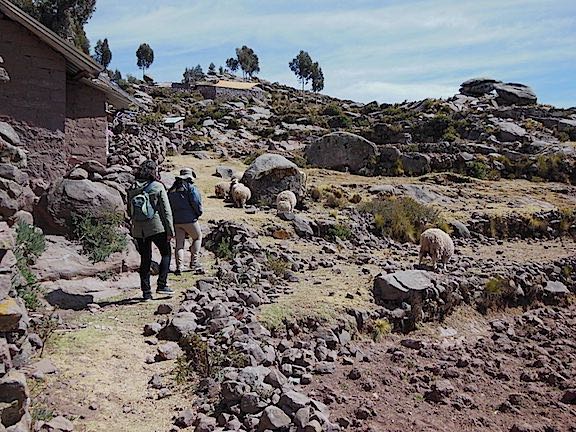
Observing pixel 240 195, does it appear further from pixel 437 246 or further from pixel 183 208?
pixel 183 208

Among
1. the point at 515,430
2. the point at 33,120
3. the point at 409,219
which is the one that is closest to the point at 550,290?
the point at 409,219

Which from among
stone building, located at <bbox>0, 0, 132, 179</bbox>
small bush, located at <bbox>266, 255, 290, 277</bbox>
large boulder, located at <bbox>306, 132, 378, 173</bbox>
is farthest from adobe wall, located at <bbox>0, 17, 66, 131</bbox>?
large boulder, located at <bbox>306, 132, 378, 173</bbox>

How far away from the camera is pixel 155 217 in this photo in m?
8.49

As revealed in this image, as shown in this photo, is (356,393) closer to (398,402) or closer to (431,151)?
(398,402)

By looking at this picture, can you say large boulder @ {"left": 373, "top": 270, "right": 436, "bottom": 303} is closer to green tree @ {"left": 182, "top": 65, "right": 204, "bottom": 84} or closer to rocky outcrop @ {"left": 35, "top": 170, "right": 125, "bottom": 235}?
rocky outcrop @ {"left": 35, "top": 170, "right": 125, "bottom": 235}

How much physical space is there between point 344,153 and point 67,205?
18.8 m

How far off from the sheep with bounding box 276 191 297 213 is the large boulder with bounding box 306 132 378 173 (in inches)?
407

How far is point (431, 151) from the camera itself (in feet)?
98.3

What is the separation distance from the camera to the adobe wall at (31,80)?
36.9 ft

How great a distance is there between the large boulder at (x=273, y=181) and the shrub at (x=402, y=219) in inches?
90.1

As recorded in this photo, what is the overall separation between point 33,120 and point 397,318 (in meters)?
8.17

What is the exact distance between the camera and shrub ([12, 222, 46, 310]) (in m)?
6.82

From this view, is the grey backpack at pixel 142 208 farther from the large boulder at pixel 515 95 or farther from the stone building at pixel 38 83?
the large boulder at pixel 515 95

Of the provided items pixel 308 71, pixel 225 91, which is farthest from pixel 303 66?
pixel 225 91
